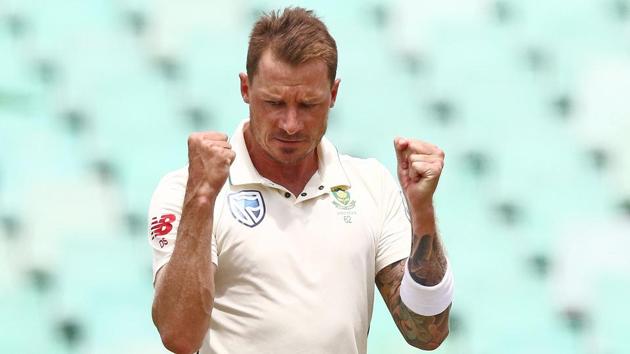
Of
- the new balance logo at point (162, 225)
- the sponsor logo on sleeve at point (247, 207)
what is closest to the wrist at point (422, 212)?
the sponsor logo on sleeve at point (247, 207)

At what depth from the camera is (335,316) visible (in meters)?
1.83

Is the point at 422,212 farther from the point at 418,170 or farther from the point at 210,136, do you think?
the point at 210,136

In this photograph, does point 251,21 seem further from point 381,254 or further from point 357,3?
point 381,254

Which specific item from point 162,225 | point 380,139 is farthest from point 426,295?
point 380,139

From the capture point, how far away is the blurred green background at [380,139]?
3.39m

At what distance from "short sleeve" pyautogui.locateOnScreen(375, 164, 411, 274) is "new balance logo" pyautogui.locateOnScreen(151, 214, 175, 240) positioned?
0.30 m

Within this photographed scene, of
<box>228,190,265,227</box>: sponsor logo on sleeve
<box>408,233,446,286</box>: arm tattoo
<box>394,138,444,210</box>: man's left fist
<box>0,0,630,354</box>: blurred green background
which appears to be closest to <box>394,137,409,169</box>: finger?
<box>394,138,444,210</box>: man's left fist

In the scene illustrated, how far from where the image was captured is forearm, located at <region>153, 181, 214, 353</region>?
173cm

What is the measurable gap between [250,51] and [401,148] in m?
0.26

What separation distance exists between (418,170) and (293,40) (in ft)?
0.84

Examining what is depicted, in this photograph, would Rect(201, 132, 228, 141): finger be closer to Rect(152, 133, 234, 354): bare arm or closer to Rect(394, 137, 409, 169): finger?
Rect(152, 133, 234, 354): bare arm

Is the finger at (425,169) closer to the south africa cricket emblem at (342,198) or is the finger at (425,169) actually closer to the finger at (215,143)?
the south africa cricket emblem at (342,198)

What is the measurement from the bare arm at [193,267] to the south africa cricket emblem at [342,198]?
0.22 meters

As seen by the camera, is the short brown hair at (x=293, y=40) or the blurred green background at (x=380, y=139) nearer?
the short brown hair at (x=293, y=40)
